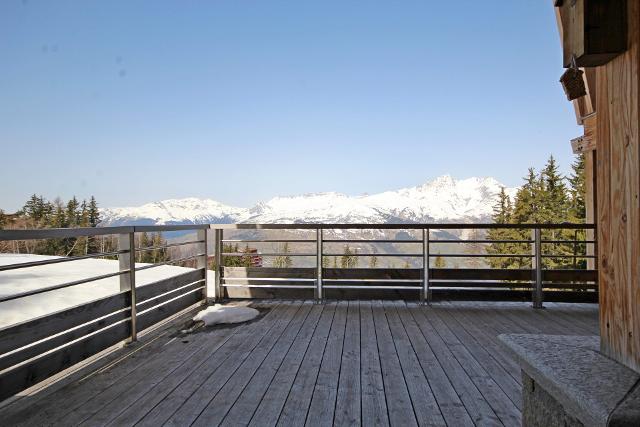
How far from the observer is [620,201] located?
92 centimetres

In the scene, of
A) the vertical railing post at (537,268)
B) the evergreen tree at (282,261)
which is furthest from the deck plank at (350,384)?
the vertical railing post at (537,268)

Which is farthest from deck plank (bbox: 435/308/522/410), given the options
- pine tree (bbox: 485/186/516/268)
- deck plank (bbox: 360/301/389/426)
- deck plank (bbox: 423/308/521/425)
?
pine tree (bbox: 485/186/516/268)

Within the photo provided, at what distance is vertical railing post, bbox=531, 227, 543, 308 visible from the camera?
4.11 meters

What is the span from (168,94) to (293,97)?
8672 millimetres

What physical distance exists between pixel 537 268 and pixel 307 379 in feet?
10.1

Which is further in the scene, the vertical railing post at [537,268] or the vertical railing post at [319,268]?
the vertical railing post at [319,268]

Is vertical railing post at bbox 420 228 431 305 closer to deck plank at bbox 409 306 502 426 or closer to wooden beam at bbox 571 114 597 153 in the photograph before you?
deck plank at bbox 409 306 502 426

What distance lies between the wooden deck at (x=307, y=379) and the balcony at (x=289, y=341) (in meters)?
0.01

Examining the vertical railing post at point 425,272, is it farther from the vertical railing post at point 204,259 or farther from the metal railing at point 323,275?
the vertical railing post at point 204,259

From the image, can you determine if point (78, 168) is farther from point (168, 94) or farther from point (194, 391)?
point (194, 391)

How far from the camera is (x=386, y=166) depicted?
255ft

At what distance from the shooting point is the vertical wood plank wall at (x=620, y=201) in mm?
865

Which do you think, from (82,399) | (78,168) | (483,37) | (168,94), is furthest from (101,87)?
(78,168)

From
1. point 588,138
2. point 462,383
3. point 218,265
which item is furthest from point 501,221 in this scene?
point 462,383
